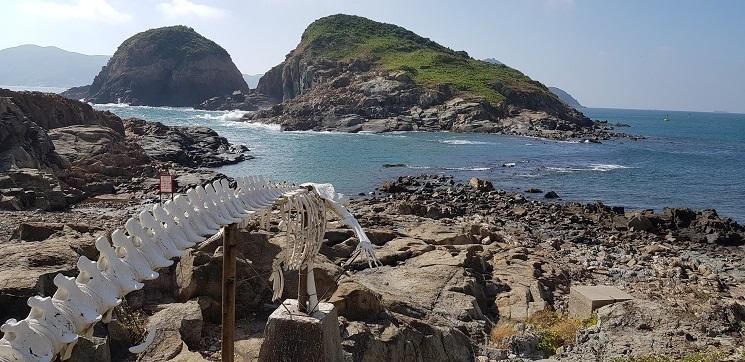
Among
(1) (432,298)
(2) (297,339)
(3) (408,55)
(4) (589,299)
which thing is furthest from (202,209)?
(3) (408,55)

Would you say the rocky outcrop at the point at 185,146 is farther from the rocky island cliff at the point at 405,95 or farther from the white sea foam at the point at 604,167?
the white sea foam at the point at 604,167

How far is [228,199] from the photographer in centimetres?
603

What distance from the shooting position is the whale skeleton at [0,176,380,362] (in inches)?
125

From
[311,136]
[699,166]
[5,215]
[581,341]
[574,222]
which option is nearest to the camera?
[581,341]

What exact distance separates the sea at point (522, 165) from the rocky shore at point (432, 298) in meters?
17.9

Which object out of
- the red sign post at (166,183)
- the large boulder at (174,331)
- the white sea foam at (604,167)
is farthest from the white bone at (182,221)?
the white sea foam at (604,167)

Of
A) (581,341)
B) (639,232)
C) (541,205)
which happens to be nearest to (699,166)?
(541,205)

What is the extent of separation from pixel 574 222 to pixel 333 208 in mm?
22022

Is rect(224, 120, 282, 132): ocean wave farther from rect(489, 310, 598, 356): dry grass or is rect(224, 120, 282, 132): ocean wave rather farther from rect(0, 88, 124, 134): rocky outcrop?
rect(489, 310, 598, 356): dry grass

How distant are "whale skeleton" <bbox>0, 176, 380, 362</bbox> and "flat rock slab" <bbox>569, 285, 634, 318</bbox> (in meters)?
6.46

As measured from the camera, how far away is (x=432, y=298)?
10.9m

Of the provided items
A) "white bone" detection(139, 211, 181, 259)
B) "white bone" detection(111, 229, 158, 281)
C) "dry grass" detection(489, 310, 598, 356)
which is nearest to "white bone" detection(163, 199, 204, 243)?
"white bone" detection(139, 211, 181, 259)

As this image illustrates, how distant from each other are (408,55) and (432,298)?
334ft

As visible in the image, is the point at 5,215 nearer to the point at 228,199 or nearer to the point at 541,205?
the point at 228,199
